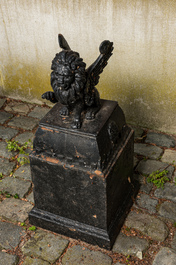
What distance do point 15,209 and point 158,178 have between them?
1.62m

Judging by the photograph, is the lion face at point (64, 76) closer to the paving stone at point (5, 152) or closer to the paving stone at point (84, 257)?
the paving stone at point (84, 257)

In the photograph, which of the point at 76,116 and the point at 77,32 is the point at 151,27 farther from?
the point at 76,116

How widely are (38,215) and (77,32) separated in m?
2.43

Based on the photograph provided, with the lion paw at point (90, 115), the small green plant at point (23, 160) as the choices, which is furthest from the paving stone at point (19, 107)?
the lion paw at point (90, 115)

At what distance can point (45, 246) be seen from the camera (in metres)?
3.21

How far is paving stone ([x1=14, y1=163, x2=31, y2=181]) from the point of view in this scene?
13.2 ft

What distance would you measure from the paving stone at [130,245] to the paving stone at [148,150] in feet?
4.08

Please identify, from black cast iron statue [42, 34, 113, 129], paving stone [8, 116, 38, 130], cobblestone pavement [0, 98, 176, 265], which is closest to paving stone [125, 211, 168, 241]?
cobblestone pavement [0, 98, 176, 265]

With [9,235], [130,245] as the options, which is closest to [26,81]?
[9,235]

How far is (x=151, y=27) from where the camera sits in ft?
13.3

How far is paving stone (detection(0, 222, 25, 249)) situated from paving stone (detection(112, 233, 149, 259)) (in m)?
0.93

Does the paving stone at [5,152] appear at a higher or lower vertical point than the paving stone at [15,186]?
higher

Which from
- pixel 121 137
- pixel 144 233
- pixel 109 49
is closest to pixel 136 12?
pixel 109 49

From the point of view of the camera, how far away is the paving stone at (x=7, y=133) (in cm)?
464
